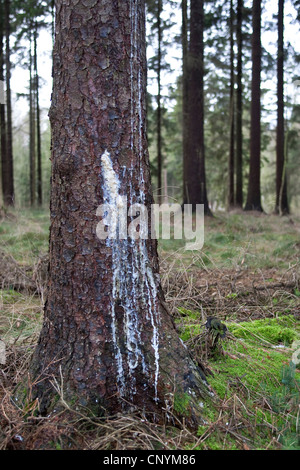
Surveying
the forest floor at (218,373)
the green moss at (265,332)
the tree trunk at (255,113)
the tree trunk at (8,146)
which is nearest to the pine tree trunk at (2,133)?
the tree trunk at (8,146)

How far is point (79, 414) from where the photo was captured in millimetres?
1763

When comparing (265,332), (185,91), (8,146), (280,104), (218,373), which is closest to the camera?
(218,373)

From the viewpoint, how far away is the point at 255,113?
1338 cm

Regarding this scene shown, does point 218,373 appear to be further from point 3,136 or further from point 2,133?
point 3,136

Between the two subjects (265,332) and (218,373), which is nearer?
(218,373)

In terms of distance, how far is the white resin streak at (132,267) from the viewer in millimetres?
1877

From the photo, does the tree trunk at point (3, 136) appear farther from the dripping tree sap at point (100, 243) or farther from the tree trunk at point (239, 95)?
the dripping tree sap at point (100, 243)

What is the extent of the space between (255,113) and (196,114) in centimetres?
398

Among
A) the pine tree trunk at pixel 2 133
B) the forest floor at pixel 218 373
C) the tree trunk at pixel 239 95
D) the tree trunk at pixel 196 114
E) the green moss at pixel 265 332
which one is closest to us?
the forest floor at pixel 218 373

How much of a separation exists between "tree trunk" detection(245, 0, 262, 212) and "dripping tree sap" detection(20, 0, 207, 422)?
1222 cm

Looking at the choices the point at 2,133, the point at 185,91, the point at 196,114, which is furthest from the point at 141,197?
the point at 2,133

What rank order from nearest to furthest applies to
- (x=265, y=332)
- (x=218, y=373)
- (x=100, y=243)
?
(x=100, y=243)
(x=218, y=373)
(x=265, y=332)

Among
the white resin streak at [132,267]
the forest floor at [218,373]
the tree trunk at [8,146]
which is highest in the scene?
the tree trunk at [8,146]
